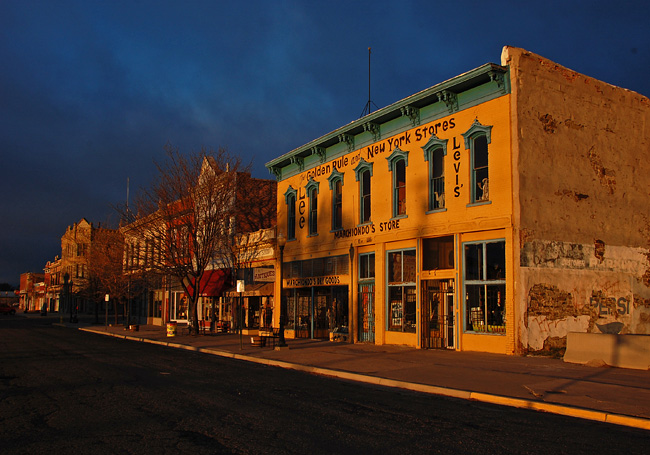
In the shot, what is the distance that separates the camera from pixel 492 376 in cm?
1327

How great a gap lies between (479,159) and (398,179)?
167 inches

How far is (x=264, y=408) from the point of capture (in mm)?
9719

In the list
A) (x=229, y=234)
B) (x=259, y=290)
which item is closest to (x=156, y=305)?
(x=229, y=234)

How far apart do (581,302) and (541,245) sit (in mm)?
2576

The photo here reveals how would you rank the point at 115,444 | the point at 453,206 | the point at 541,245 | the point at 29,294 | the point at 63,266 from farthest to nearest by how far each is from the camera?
the point at 29,294
the point at 63,266
the point at 453,206
the point at 541,245
the point at 115,444

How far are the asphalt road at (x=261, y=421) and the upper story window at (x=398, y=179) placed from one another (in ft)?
33.2

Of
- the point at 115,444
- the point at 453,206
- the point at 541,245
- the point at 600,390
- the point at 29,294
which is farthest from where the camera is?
the point at 29,294

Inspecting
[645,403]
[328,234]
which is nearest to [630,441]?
[645,403]

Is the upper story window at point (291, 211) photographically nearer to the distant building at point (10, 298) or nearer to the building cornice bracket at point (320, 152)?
the building cornice bracket at point (320, 152)

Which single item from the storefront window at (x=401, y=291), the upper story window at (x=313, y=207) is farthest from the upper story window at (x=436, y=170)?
the upper story window at (x=313, y=207)

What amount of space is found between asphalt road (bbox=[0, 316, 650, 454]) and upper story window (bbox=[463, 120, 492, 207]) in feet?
28.6

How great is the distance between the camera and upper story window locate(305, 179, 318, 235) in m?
27.8

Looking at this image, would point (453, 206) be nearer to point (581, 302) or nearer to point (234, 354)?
point (581, 302)

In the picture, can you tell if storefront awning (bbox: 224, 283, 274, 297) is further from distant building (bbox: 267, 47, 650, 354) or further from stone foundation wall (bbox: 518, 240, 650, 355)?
stone foundation wall (bbox: 518, 240, 650, 355)
